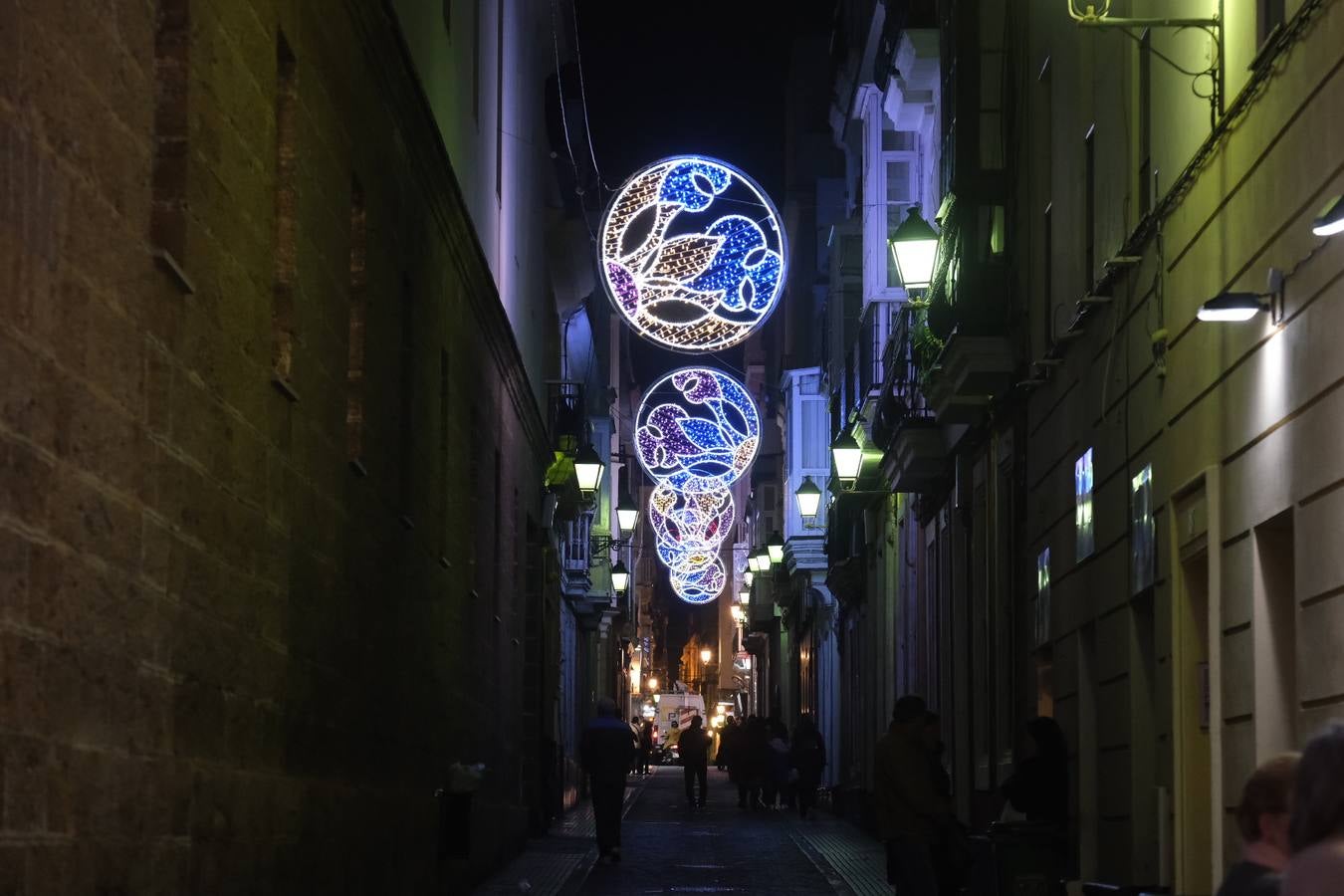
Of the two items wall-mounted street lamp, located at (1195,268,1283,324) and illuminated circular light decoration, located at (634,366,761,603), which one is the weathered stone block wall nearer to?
wall-mounted street lamp, located at (1195,268,1283,324)

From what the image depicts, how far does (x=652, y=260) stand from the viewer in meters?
24.8

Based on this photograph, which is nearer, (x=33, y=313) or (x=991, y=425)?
(x=33, y=313)

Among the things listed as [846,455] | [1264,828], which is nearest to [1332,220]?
[1264,828]

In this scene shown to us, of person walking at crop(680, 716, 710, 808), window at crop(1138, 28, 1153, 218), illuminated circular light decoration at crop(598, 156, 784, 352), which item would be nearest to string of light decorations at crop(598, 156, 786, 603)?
illuminated circular light decoration at crop(598, 156, 784, 352)

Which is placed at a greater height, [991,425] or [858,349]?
[858,349]

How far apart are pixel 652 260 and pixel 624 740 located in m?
5.26

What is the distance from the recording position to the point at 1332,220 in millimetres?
7992

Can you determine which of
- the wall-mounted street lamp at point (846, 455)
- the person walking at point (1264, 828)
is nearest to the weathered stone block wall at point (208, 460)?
the person walking at point (1264, 828)

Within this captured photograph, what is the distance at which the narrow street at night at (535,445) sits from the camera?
7.39 meters

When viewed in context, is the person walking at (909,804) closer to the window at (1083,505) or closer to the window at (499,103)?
the window at (1083,505)

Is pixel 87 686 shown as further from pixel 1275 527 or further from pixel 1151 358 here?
pixel 1151 358

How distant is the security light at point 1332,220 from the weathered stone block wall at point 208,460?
13.5ft

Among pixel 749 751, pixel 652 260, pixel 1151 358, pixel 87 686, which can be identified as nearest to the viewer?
pixel 87 686

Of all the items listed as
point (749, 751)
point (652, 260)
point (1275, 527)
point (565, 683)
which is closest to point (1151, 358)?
point (1275, 527)
